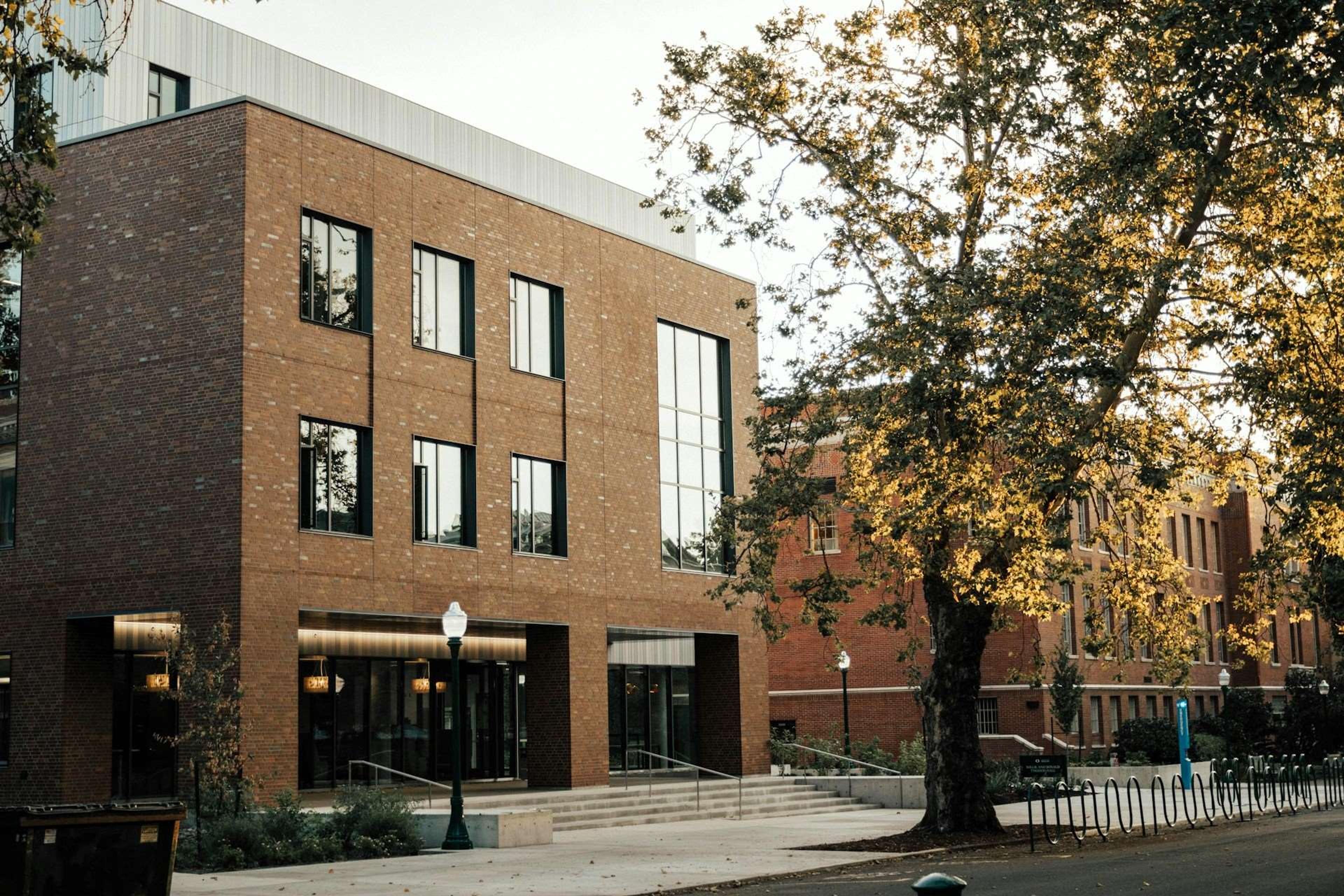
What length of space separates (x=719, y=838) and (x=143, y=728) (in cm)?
1094

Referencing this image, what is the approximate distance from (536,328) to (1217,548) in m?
45.8

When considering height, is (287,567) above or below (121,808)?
above

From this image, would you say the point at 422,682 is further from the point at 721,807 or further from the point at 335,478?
the point at 335,478

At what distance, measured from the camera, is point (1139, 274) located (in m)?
19.4

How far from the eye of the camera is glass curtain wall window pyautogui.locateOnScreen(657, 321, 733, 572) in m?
35.2

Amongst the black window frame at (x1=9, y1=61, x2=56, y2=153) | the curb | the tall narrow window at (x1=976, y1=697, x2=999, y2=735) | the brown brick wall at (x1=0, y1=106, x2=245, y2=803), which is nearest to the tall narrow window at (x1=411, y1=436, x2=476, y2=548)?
the brown brick wall at (x1=0, y1=106, x2=245, y2=803)

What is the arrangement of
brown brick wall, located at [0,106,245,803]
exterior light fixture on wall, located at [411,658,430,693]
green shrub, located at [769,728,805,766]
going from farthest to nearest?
green shrub, located at [769,728,805,766]
exterior light fixture on wall, located at [411,658,430,693]
brown brick wall, located at [0,106,245,803]

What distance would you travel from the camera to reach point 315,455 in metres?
26.7

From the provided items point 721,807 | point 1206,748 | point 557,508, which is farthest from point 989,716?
point 557,508

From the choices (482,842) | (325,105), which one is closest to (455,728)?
(482,842)

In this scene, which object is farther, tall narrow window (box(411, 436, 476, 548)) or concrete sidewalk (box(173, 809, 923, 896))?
tall narrow window (box(411, 436, 476, 548))

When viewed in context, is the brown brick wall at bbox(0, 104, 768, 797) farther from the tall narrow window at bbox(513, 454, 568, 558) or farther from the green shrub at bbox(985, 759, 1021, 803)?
the green shrub at bbox(985, 759, 1021, 803)

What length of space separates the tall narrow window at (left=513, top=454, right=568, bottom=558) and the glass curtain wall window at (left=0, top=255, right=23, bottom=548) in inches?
375

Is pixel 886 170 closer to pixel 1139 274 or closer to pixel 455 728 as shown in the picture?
pixel 1139 274
